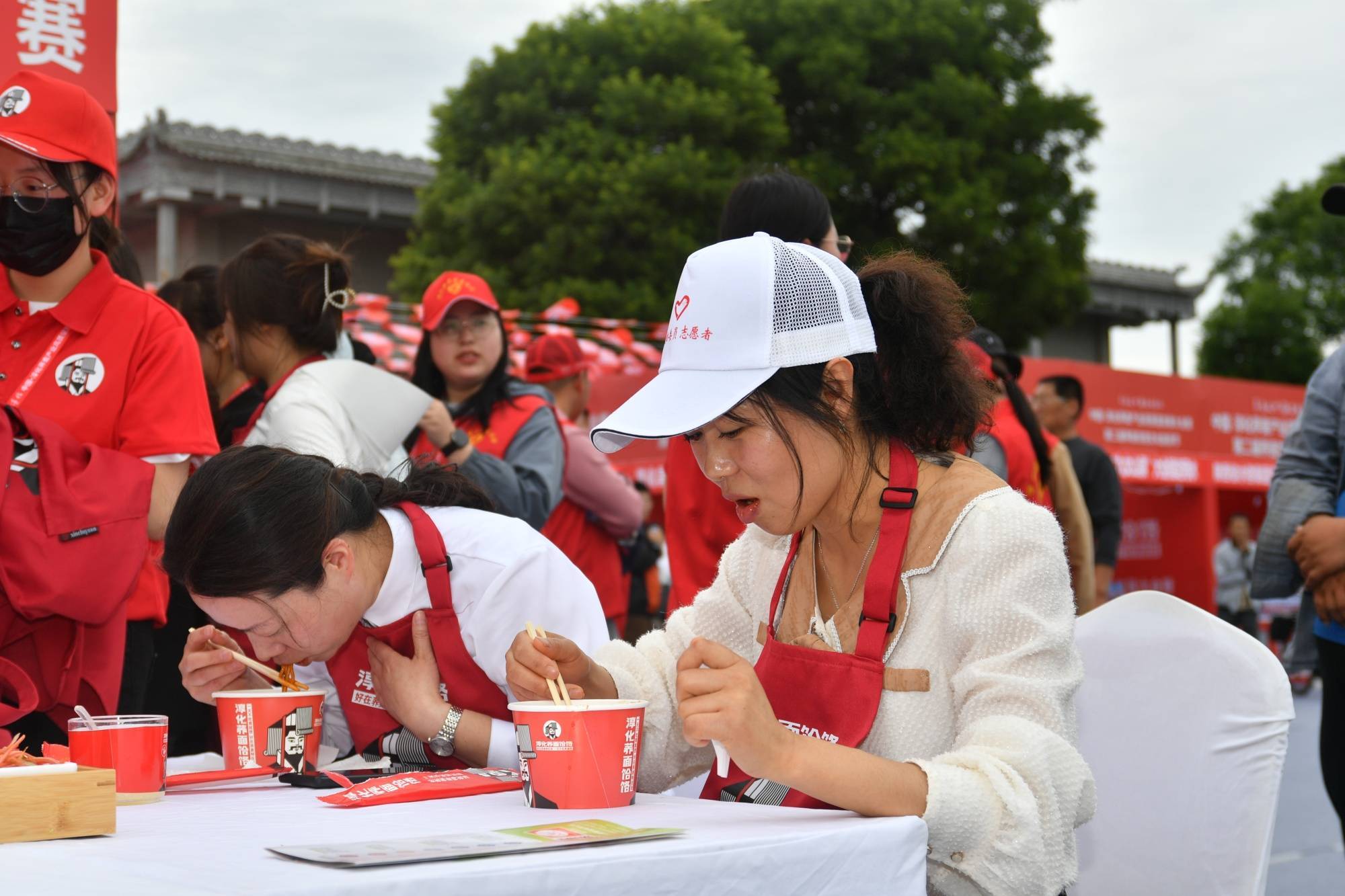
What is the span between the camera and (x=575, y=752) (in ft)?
4.72

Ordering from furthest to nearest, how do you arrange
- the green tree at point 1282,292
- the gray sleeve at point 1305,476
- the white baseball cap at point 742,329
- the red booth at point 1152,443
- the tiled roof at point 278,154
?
the green tree at point 1282,292
the tiled roof at point 278,154
the red booth at point 1152,443
the gray sleeve at point 1305,476
the white baseball cap at point 742,329

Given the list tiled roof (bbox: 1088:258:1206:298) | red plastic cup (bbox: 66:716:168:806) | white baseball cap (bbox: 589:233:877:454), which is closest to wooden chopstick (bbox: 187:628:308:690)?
red plastic cup (bbox: 66:716:168:806)

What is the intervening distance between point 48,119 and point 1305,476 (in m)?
2.63

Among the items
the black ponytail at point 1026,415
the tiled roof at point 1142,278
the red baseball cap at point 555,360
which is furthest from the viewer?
the tiled roof at point 1142,278

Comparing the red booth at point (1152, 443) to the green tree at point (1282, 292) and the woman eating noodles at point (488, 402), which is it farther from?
the green tree at point (1282, 292)

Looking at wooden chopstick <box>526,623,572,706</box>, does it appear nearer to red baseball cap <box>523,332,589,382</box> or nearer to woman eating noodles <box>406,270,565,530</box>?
woman eating noodles <box>406,270,565,530</box>

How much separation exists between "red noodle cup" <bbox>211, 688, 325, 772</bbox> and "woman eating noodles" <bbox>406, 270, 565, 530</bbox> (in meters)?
1.57

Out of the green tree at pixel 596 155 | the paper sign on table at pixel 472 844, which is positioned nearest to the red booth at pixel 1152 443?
the green tree at pixel 596 155

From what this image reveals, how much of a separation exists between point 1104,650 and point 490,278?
611 inches

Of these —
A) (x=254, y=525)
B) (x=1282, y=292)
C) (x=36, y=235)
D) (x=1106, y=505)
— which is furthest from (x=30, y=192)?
(x=1282, y=292)

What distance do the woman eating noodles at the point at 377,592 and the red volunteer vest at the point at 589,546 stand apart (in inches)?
74.0

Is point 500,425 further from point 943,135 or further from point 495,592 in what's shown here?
point 943,135

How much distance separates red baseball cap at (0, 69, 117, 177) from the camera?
7.49 feet

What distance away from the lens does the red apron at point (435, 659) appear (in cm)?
196
